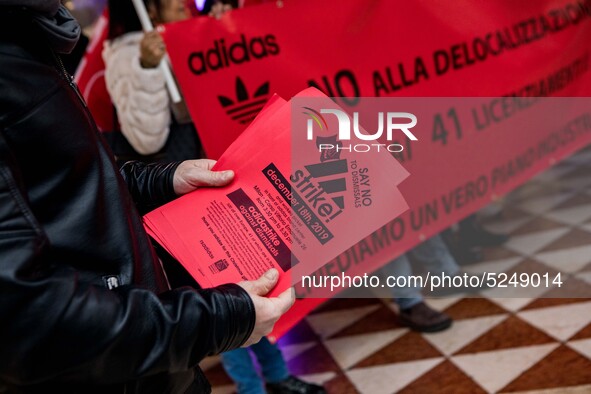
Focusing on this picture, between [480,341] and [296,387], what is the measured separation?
0.66 metres

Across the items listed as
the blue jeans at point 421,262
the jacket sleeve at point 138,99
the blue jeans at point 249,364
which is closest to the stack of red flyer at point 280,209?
the jacket sleeve at point 138,99

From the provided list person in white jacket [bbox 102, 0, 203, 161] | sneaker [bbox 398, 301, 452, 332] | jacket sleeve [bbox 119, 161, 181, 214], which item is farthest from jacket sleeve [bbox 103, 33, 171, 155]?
sneaker [bbox 398, 301, 452, 332]

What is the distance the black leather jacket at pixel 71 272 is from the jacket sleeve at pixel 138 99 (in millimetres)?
888

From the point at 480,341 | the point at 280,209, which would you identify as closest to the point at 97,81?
the point at 280,209

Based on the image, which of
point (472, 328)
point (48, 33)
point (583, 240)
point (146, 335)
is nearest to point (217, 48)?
point (48, 33)

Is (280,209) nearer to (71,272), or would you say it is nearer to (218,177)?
(218,177)

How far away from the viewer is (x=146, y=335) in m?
0.65

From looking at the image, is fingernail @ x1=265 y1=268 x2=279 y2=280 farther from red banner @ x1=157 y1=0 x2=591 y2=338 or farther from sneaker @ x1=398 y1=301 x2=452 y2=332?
sneaker @ x1=398 y1=301 x2=452 y2=332

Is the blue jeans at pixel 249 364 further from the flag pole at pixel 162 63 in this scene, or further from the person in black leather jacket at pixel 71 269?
the person in black leather jacket at pixel 71 269

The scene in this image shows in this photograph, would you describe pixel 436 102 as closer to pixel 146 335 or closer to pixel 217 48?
pixel 217 48

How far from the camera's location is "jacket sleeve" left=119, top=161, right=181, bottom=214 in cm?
94

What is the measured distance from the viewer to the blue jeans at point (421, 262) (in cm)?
213

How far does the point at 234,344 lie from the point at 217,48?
115 cm

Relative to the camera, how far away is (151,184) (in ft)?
3.13
